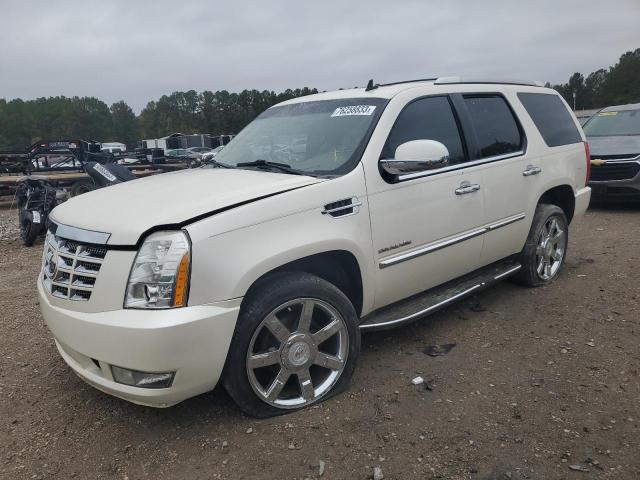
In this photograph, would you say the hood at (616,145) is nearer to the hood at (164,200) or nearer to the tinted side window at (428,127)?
the tinted side window at (428,127)

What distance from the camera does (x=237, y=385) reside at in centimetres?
263

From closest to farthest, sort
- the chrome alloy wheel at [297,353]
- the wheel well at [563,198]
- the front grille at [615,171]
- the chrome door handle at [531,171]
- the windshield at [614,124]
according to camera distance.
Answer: the chrome alloy wheel at [297,353]
the chrome door handle at [531,171]
the wheel well at [563,198]
the front grille at [615,171]
the windshield at [614,124]

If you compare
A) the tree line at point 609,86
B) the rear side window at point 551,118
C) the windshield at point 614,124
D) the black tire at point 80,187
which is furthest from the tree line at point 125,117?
the rear side window at point 551,118

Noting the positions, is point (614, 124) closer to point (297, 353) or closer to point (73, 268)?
point (297, 353)

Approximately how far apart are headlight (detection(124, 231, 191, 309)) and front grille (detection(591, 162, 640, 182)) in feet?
26.1

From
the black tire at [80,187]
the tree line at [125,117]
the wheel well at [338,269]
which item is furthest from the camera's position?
the tree line at [125,117]

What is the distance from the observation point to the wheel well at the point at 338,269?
9.80 ft

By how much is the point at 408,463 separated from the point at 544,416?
2.84 ft

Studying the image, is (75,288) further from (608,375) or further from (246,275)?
(608,375)

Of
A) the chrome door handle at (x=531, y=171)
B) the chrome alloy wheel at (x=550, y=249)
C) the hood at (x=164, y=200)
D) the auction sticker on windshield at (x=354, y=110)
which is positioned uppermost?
the auction sticker on windshield at (x=354, y=110)

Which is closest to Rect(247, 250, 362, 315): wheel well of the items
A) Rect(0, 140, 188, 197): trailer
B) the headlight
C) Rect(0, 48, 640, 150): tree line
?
the headlight

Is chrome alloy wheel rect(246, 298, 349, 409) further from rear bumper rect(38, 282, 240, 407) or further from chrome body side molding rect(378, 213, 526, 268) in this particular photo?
chrome body side molding rect(378, 213, 526, 268)

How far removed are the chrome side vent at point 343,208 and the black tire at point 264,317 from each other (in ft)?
1.25

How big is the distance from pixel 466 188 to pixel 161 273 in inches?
89.7
